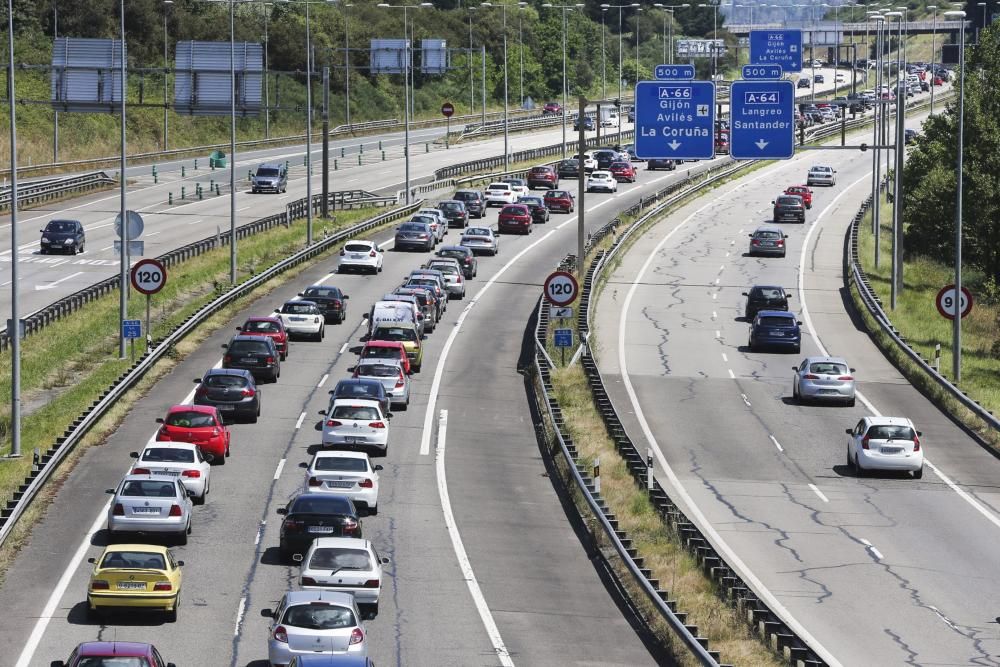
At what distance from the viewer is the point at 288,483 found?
116ft

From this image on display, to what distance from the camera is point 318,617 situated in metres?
22.4

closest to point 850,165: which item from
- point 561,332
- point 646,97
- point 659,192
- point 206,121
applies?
point 659,192

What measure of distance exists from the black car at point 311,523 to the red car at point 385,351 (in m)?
17.2

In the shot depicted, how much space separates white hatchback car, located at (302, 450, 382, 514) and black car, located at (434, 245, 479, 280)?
119 feet

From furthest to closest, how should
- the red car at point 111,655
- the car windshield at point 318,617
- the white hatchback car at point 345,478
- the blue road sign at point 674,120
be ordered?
the blue road sign at point 674,120
the white hatchback car at point 345,478
the car windshield at point 318,617
the red car at point 111,655

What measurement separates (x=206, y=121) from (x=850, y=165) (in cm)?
4748

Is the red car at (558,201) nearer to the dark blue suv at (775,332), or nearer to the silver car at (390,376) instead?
the dark blue suv at (775,332)

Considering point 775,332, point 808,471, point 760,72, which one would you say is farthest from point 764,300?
point 808,471

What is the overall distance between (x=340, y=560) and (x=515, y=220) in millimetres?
58702

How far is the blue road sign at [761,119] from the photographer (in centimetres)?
5516

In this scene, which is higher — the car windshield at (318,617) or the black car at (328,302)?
the black car at (328,302)

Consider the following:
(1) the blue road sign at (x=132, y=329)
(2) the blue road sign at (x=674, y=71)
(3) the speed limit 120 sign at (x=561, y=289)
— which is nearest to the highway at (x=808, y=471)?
(3) the speed limit 120 sign at (x=561, y=289)

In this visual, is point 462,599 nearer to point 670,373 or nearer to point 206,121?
point 670,373

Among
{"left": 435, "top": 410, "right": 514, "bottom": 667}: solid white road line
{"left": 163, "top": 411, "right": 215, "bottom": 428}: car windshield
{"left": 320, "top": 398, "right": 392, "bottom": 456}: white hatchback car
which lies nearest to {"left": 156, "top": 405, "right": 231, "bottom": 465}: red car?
{"left": 163, "top": 411, "right": 215, "bottom": 428}: car windshield
